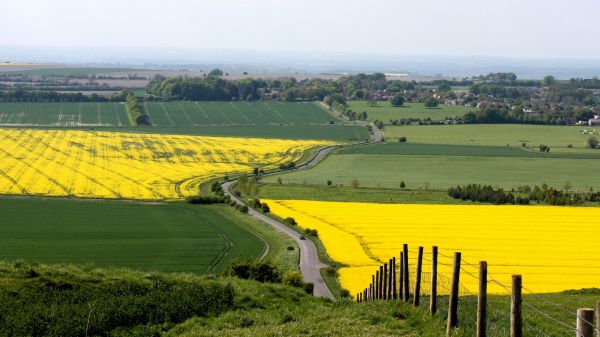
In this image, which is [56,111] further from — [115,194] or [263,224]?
[263,224]

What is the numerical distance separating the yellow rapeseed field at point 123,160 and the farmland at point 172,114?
14.7 m

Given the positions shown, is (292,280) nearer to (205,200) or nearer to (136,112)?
(205,200)

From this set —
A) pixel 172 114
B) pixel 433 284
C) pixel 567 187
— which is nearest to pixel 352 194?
pixel 567 187

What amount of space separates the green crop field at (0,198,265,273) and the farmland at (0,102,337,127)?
6678 centimetres

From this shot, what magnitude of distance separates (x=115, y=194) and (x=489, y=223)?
2882cm

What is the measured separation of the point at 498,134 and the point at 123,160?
189 ft

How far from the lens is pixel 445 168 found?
8556cm

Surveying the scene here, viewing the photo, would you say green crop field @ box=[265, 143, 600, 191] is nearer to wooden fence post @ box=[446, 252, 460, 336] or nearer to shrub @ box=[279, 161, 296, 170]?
shrub @ box=[279, 161, 296, 170]

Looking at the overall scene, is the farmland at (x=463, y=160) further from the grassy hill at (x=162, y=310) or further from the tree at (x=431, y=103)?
the grassy hill at (x=162, y=310)

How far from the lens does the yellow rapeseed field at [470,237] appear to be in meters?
32.4

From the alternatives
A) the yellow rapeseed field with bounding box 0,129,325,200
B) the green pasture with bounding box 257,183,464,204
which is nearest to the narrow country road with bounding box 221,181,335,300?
the green pasture with bounding box 257,183,464,204

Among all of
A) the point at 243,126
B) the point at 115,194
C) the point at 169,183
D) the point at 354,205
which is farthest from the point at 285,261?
the point at 243,126

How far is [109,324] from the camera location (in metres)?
15.0

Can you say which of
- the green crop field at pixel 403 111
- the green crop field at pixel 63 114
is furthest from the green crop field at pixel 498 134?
the green crop field at pixel 63 114
